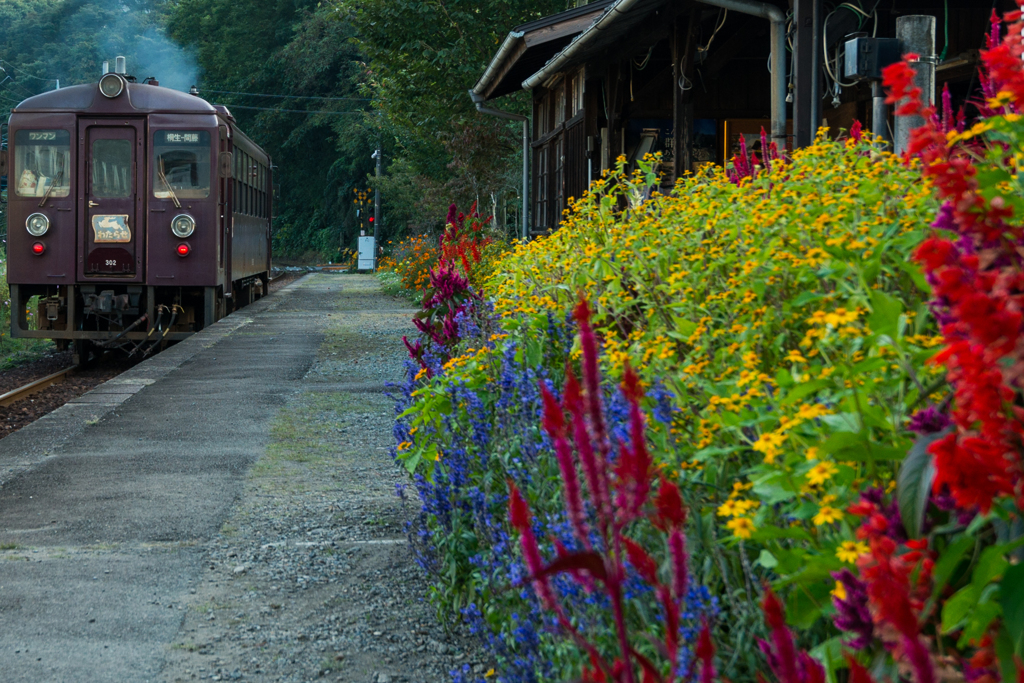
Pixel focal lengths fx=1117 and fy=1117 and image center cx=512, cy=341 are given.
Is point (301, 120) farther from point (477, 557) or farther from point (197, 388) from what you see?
point (477, 557)

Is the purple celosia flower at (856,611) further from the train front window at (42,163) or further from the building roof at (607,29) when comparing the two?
the train front window at (42,163)

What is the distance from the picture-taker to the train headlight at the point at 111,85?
13.0 meters

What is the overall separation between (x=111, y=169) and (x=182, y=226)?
1037mm

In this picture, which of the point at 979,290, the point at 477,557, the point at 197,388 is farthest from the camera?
the point at 197,388

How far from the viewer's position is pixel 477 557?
322 centimetres

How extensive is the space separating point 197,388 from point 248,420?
169 centimetres

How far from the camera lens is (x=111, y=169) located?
13.0 metres

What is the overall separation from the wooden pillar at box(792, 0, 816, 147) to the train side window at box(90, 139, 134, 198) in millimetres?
8803

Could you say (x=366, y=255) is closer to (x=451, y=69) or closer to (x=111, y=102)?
(x=451, y=69)

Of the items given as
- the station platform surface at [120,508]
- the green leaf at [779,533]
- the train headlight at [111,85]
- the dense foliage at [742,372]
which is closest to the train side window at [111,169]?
the train headlight at [111,85]

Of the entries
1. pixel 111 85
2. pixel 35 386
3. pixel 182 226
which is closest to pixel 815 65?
pixel 35 386

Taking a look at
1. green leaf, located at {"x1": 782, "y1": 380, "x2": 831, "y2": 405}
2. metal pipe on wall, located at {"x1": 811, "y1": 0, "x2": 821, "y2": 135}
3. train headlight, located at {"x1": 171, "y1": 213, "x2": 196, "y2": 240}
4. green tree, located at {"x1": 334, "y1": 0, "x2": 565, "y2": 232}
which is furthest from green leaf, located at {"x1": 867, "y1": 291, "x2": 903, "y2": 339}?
green tree, located at {"x1": 334, "y1": 0, "x2": 565, "y2": 232}

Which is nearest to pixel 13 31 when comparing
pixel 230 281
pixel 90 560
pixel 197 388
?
pixel 230 281

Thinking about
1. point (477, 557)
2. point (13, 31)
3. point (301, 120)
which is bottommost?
point (477, 557)
